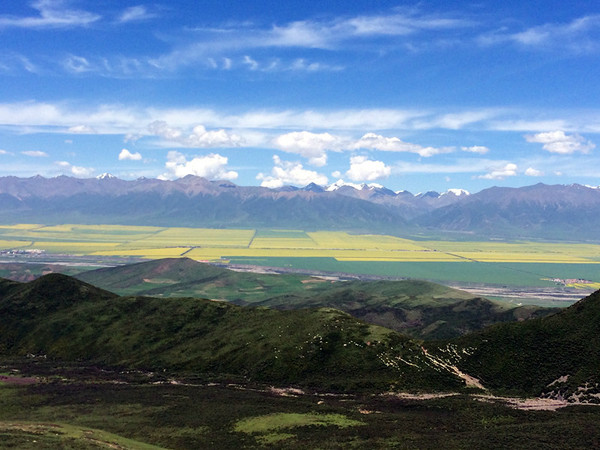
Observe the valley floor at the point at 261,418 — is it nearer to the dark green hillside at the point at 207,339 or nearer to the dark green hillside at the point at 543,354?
the dark green hillside at the point at 543,354

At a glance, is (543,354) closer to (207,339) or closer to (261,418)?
(261,418)

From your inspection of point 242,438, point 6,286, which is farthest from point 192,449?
point 6,286

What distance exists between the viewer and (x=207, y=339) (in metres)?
130

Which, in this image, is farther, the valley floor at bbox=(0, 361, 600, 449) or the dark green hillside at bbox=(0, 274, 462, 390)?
the dark green hillside at bbox=(0, 274, 462, 390)

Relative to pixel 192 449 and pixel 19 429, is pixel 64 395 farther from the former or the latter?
pixel 192 449

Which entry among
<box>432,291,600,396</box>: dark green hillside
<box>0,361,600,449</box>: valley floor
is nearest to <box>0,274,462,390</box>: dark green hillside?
<box>0,361,600,449</box>: valley floor

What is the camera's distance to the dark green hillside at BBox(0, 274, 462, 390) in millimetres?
98375

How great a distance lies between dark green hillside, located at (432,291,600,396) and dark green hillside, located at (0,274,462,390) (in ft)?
30.6

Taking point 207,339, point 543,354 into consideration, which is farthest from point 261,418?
point 207,339

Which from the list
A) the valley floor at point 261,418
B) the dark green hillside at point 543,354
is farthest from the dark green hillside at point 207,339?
the dark green hillside at point 543,354

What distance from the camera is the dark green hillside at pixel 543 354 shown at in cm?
8044

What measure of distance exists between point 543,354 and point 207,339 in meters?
86.5

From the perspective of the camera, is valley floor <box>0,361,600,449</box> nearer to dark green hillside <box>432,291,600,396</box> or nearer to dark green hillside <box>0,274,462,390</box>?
dark green hillside <box>432,291,600,396</box>

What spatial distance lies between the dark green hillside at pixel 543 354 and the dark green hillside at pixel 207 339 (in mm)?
9329
